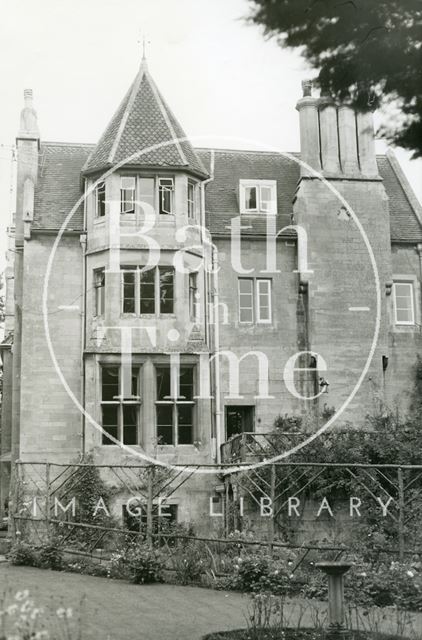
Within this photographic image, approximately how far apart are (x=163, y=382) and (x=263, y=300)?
400cm

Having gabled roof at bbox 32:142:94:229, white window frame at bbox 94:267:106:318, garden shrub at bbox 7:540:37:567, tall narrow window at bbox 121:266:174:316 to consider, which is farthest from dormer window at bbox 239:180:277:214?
garden shrub at bbox 7:540:37:567

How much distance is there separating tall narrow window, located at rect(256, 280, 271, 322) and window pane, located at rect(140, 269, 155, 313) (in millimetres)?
3274

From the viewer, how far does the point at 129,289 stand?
2584 cm

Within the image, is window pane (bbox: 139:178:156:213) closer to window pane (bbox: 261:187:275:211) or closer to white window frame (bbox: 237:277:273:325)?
white window frame (bbox: 237:277:273:325)

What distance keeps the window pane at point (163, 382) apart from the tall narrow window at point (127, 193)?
4.37m

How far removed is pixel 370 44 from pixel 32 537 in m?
16.5

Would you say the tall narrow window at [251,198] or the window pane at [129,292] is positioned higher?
the tall narrow window at [251,198]

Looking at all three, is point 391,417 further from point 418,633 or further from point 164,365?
point 418,633

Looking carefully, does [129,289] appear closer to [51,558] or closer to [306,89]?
[306,89]

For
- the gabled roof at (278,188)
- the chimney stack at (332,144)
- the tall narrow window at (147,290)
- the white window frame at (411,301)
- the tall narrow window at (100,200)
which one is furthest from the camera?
the gabled roof at (278,188)

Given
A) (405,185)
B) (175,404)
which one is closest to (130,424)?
(175,404)

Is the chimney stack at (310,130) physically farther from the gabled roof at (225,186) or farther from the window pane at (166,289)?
the window pane at (166,289)

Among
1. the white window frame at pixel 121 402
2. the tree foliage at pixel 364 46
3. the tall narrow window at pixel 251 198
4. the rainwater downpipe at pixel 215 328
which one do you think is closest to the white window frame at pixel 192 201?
the rainwater downpipe at pixel 215 328

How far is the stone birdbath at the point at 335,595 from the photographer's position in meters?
12.9
